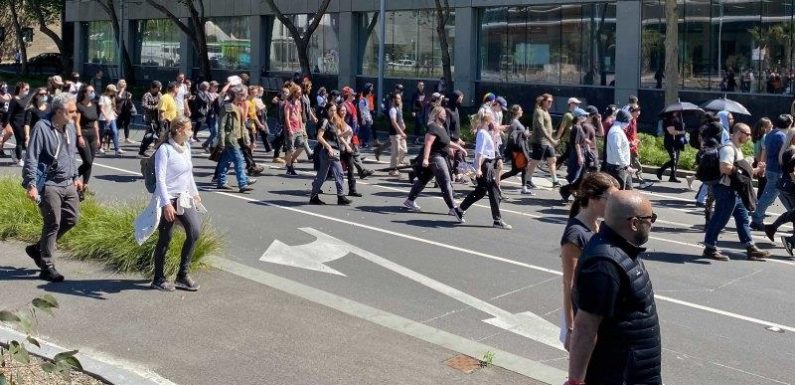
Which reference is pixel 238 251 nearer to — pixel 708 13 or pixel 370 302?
pixel 370 302

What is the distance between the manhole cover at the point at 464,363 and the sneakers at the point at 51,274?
13.3 feet

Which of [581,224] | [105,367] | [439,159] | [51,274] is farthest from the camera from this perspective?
[439,159]

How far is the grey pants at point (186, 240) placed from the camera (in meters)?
9.73

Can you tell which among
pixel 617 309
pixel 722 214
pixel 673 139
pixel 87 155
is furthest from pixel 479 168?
pixel 617 309

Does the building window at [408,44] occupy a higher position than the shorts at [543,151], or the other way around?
the building window at [408,44]

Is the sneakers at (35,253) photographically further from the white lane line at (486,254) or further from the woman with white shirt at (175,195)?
the white lane line at (486,254)

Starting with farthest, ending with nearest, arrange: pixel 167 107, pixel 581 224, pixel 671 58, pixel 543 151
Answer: pixel 671 58, pixel 167 107, pixel 543 151, pixel 581 224

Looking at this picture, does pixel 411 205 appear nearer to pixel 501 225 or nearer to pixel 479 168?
pixel 479 168

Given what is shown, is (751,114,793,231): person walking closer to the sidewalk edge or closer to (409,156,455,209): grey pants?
(409,156,455,209): grey pants

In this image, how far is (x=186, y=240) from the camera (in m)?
9.91

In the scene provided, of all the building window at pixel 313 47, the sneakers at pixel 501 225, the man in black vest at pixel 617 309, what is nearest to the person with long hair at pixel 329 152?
the sneakers at pixel 501 225

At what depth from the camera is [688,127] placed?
29.8 meters

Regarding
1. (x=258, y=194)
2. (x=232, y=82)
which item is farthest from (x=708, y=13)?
(x=258, y=194)

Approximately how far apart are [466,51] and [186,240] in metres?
29.0
